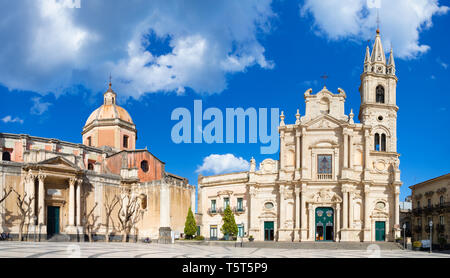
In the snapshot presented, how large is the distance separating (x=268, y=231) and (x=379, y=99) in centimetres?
1954

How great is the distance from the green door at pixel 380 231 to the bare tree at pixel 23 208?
3329 centimetres

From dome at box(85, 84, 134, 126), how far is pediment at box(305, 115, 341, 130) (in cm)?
2462

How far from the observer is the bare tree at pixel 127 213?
50.5m

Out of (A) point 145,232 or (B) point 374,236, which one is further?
(A) point 145,232

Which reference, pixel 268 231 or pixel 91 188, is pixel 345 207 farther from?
pixel 91 188

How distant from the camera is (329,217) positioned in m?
47.6

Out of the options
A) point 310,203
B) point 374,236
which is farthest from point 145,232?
point 374,236

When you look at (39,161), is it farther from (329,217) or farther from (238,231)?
(329,217)

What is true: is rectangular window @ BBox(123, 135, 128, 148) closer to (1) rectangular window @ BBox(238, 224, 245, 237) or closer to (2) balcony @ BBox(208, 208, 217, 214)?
(2) balcony @ BBox(208, 208, 217, 214)

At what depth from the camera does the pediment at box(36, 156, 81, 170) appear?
1746 inches

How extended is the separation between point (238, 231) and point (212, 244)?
587 cm

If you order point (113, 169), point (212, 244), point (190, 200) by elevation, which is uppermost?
point (113, 169)

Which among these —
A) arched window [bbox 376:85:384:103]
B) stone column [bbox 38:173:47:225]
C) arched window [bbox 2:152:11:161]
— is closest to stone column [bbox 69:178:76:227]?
stone column [bbox 38:173:47:225]

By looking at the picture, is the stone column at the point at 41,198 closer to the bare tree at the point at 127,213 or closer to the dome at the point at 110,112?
the bare tree at the point at 127,213
